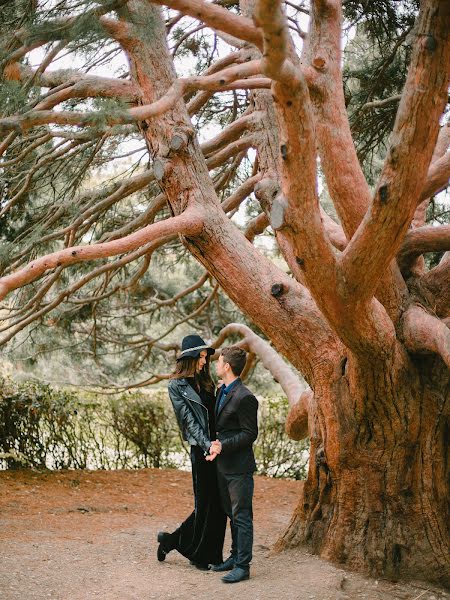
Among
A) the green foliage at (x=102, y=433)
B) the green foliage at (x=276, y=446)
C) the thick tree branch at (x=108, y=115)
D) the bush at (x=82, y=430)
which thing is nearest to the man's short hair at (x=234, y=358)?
the thick tree branch at (x=108, y=115)

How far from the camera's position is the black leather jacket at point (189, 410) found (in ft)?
17.5

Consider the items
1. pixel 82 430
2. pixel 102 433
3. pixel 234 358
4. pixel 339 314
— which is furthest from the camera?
pixel 102 433

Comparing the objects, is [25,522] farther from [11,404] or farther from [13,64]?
[13,64]

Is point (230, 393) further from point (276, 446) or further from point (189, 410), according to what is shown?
point (276, 446)

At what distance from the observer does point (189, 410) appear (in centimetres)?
538

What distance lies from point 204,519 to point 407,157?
10.2 ft

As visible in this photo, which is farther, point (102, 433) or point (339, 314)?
point (102, 433)

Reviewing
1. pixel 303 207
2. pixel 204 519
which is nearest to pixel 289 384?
pixel 204 519

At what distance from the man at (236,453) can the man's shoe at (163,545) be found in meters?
0.56

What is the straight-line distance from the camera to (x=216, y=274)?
17.9 ft

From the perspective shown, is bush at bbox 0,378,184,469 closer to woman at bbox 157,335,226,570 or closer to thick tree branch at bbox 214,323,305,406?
thick tree branch at bbox 214,323,305,406

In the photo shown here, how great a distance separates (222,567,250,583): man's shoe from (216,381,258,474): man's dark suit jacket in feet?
2.12

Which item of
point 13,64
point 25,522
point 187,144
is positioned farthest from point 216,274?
point 25,522

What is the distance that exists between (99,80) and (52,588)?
336 centimetres
